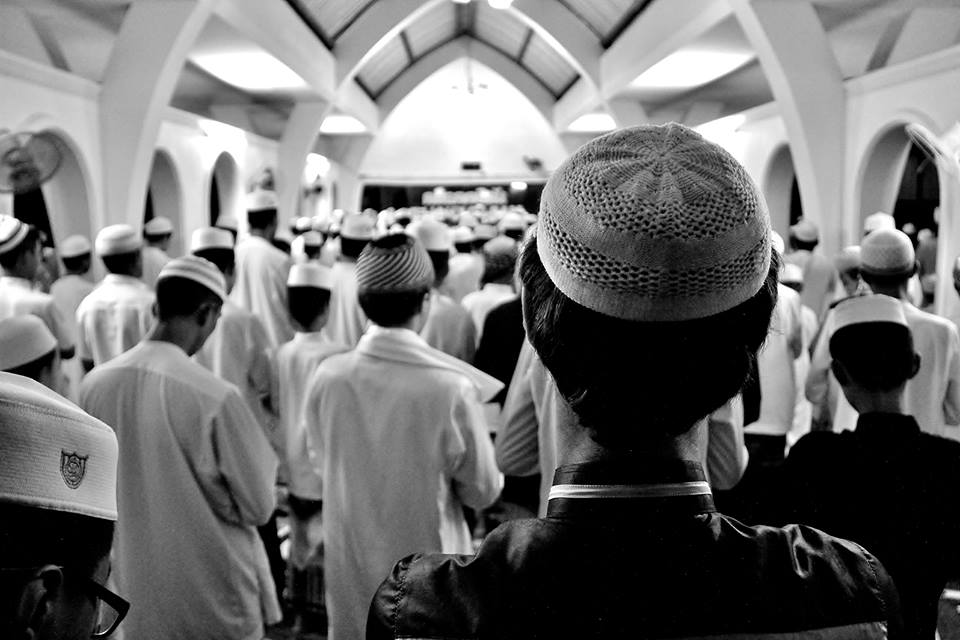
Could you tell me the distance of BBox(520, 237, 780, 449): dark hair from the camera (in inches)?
38.9

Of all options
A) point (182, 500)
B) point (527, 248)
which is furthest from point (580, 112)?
point (527, 248)

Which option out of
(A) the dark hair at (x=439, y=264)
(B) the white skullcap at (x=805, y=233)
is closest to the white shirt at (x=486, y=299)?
(A) the dark hair at (x=439, y=264)

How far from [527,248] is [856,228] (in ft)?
29.0

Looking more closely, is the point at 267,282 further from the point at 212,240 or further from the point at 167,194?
the point at 167,194

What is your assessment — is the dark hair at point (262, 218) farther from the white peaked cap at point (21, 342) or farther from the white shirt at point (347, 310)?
the white peaked cap at point (21, 342)

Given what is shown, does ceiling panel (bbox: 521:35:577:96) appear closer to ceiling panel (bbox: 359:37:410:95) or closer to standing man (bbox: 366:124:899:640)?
ceiling panel (bbox: 359:37:410:95)

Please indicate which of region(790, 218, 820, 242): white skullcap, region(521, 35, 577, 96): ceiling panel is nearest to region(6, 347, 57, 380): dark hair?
region(790, 218, 820, 242): white skullcap

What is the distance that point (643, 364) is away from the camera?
99cm

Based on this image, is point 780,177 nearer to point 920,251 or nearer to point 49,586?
point 920,251

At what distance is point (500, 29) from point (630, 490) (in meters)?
19.7

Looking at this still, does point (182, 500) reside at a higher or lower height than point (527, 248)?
lower

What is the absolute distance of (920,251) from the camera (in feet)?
29.6

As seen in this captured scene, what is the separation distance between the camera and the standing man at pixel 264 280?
6504 mm

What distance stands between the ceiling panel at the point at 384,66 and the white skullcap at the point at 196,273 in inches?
639
